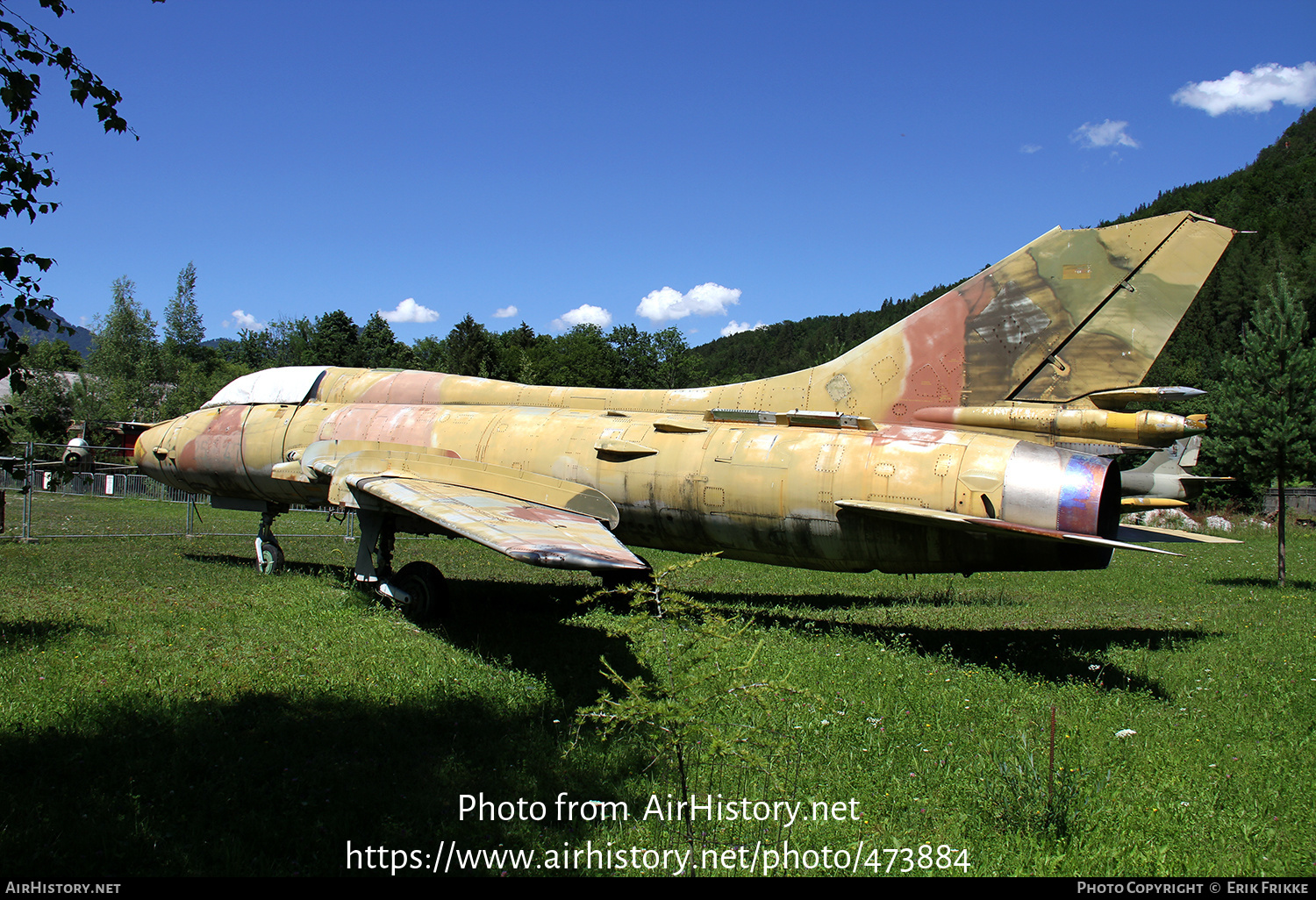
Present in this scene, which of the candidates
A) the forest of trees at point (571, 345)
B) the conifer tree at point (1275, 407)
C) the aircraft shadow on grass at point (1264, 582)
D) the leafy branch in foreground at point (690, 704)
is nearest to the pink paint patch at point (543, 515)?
the leafy branch in foreground at point (690, 704)

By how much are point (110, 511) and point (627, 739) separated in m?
25.3

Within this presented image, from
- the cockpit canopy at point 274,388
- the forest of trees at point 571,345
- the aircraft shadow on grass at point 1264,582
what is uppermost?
the forest of trees at point 571,345

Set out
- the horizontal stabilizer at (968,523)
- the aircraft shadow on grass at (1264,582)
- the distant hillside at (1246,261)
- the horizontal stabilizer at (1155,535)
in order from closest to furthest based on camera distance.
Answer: the horizontal stabilizer at (968,523) < the horizontal stabilizer at (1155,535) < the aircraft shadow on grass at (1264,582) < the distant hillside at (1246,261)

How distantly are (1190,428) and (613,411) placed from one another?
24.2 ft

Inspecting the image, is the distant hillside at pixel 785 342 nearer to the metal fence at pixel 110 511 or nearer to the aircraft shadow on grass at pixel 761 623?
the metal fence at pixel 110 511

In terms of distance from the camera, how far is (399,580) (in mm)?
10188

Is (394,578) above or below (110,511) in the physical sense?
above

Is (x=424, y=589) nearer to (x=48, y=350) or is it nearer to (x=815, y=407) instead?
(x=815, y=407)

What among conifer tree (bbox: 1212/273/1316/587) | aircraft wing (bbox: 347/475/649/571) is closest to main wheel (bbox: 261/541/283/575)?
aircraft wing (bbox: 347/475/649/571)

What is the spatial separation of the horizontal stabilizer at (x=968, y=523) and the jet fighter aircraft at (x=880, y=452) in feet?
0.11

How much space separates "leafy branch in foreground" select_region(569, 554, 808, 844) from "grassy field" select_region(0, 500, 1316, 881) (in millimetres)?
43

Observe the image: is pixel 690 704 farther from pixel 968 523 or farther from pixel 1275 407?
pixel 1275 407

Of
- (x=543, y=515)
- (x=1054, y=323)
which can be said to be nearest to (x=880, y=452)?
(x=1054, y=323)

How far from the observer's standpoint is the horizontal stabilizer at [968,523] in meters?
7.43
